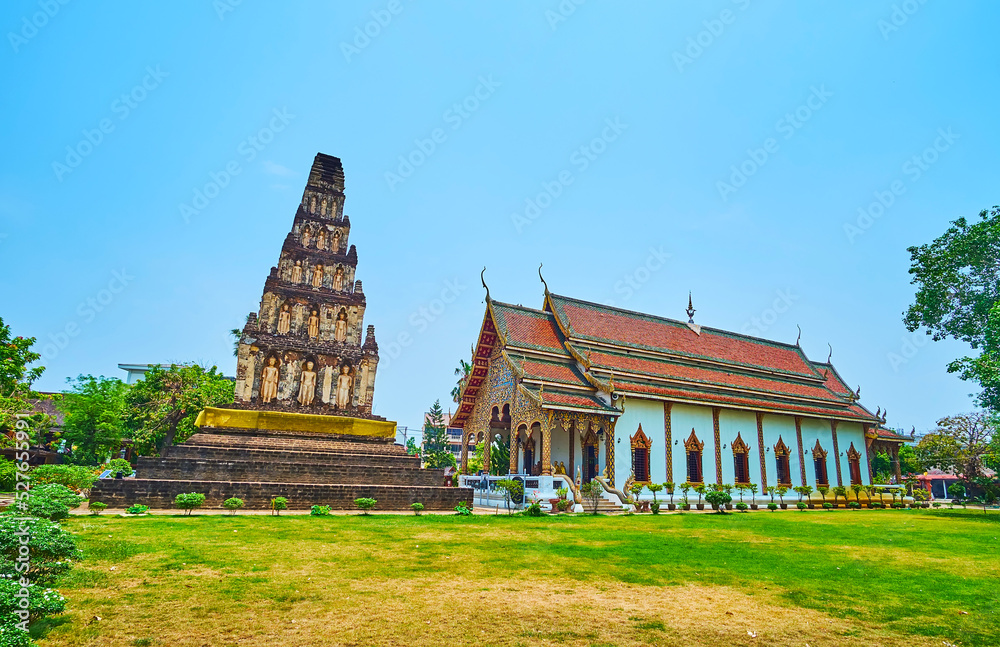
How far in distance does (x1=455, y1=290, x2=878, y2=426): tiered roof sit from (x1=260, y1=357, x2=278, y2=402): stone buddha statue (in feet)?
28.0

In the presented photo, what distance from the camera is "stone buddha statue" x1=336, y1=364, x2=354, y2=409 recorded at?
18.6 metres

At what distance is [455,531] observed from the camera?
36.3 feet

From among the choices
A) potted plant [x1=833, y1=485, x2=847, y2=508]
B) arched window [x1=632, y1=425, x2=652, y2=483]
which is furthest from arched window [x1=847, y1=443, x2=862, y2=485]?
arched window [x1=632, y1=425, x2=652, y2=483]

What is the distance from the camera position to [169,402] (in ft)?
94.1

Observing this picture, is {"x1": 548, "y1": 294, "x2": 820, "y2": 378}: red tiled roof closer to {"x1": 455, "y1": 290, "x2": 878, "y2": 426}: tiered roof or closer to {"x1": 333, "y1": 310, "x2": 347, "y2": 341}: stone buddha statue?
{"x1": 455, "y1": 290, "x2": 878, "y2": 426}: tiered roof

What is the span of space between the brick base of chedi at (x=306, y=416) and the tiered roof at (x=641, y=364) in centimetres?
603

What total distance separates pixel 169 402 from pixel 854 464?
34674 mm

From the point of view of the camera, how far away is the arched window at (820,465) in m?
26.9

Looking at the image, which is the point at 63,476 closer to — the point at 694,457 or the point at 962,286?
the point at 694,457

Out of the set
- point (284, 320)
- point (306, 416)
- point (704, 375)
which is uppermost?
point (284, 320)

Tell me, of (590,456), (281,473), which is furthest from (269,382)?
(590,456)

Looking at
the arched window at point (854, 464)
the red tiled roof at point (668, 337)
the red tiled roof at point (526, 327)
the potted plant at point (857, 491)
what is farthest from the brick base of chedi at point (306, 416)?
the arched window at point (854, 464)

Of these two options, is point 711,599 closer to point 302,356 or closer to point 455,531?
point 455,531

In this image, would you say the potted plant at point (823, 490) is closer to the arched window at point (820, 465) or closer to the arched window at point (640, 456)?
the arched window at point (820, 465)
